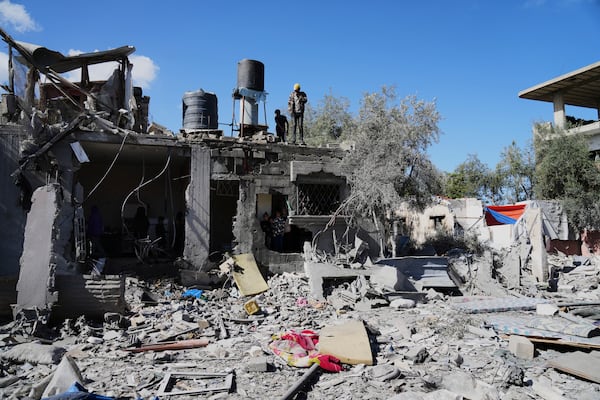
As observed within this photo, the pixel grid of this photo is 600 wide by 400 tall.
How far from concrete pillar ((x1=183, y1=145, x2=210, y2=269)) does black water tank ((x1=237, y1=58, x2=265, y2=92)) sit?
3420 millimetres

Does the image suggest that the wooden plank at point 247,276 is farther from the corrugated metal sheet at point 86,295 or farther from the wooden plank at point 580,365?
the wooden plank at point 580,365

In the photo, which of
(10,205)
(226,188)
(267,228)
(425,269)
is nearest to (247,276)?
(267,228)

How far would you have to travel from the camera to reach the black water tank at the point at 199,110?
13.6 meters

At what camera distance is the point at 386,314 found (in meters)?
9.34

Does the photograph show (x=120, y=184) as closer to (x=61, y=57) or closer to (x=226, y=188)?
(x=226, y=188)

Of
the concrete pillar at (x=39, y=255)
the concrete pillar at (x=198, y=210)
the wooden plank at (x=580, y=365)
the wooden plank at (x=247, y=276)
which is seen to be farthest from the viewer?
the concrete pillar at (x=198, y=210)

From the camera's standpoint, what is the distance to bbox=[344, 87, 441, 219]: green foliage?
12102mm

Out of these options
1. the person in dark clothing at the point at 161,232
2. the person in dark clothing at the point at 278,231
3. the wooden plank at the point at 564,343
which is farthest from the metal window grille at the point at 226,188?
the wooden plank at the point at 564,343

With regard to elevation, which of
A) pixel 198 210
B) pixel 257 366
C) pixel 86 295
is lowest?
pixel 257 366

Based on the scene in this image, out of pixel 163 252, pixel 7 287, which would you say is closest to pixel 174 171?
pixel 163 252

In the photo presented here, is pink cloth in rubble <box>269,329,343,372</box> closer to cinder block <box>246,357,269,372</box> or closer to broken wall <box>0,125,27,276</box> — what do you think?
cinder block <box>246,357,269,372</box>

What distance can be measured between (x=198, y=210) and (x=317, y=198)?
3.73 m

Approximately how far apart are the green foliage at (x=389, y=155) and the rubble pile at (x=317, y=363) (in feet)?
9.60

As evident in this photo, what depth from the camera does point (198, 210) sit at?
38.3 feet
